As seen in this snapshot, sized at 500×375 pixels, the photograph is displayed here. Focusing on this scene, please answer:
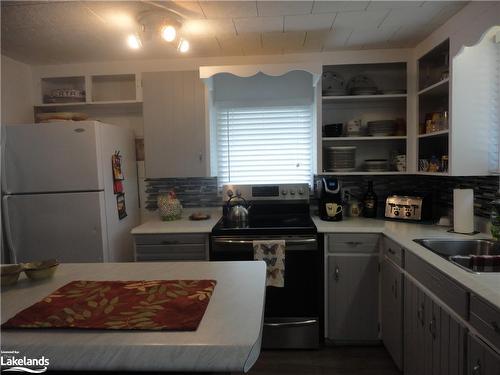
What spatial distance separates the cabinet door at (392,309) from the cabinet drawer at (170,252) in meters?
1.27

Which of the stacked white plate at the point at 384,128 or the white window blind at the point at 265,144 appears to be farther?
the white window blind at the point at 265,144

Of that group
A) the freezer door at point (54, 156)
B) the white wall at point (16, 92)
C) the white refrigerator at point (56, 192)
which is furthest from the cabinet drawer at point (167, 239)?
the white wall at point (16, 92)

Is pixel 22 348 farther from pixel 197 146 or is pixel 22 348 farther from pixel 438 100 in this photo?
pixel 438 100

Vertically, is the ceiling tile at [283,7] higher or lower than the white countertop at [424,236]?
higher

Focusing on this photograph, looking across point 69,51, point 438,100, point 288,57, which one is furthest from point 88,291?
point 438,100

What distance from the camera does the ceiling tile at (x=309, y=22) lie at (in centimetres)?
190

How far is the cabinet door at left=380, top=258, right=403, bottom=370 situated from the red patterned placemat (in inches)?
51.2

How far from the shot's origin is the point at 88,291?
112cm

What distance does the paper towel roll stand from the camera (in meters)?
1.89

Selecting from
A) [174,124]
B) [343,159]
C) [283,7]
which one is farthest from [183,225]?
[283,7]

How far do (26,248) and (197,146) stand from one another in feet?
4.81

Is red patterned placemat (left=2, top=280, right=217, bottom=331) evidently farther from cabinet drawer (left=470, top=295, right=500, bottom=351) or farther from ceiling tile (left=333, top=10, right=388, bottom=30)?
ceiling tile (left=333, top=10, right=388, bottom=30)

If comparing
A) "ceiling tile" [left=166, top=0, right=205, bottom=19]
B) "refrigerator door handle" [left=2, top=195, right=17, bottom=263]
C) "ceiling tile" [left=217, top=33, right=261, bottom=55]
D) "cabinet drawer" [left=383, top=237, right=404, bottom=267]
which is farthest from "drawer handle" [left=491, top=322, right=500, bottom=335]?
"refrigerator door handle" [left=2, top=195, right=17, bottom=263]

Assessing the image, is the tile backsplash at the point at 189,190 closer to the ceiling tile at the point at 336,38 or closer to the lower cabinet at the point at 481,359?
the ceiling tile at the point at 336,38
